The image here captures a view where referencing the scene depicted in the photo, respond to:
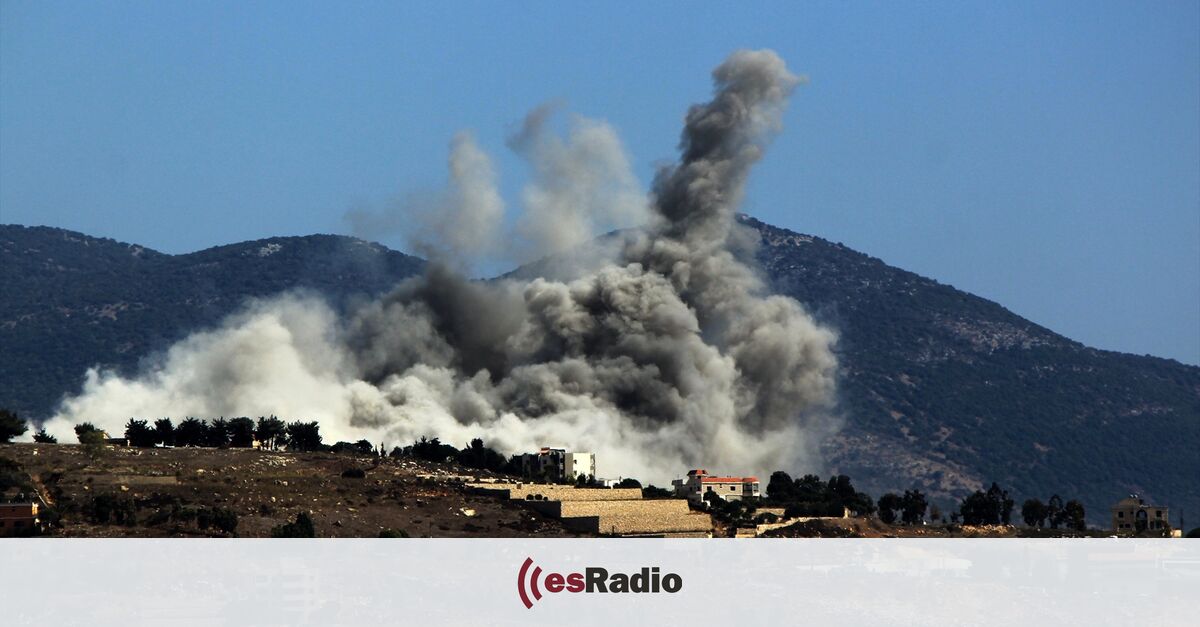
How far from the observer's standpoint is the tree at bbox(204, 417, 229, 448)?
128750 mm

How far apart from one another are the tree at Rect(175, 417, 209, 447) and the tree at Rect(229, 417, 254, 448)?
69.5 inches

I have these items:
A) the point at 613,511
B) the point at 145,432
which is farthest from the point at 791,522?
the point at 145,432

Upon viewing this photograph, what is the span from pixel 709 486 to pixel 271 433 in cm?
2727

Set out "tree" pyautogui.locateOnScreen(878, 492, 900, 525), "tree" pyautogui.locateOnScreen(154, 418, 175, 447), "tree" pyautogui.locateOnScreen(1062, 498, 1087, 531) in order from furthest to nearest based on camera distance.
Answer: "tree" pyautogui.locateOnScreen(1062, 498, 1087, 531)
"tree" pyautogui.locateOnScreen(878, 492, 900, 525)
"tree" pyautogui.locateOnScreen(154, 418, 175, 447)

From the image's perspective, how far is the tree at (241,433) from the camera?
5113 inches

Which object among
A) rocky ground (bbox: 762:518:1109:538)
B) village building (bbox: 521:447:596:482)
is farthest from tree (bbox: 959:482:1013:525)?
village building (bbox: 521:447:596:482)

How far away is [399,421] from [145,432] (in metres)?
19.1

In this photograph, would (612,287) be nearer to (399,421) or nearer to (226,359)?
(399,421)

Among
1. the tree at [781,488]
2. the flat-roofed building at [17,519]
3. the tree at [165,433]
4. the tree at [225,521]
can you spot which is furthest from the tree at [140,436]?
the tree at [781,488]

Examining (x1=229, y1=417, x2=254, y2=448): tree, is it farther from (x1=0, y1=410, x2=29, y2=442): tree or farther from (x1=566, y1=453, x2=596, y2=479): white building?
(x1=566, y1=453, x2=596, y2=479): white building

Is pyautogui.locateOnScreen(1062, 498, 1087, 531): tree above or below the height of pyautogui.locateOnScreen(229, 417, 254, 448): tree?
below

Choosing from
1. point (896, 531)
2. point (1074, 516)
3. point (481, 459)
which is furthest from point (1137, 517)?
point (481, 459)

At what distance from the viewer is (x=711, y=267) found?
146375mm
